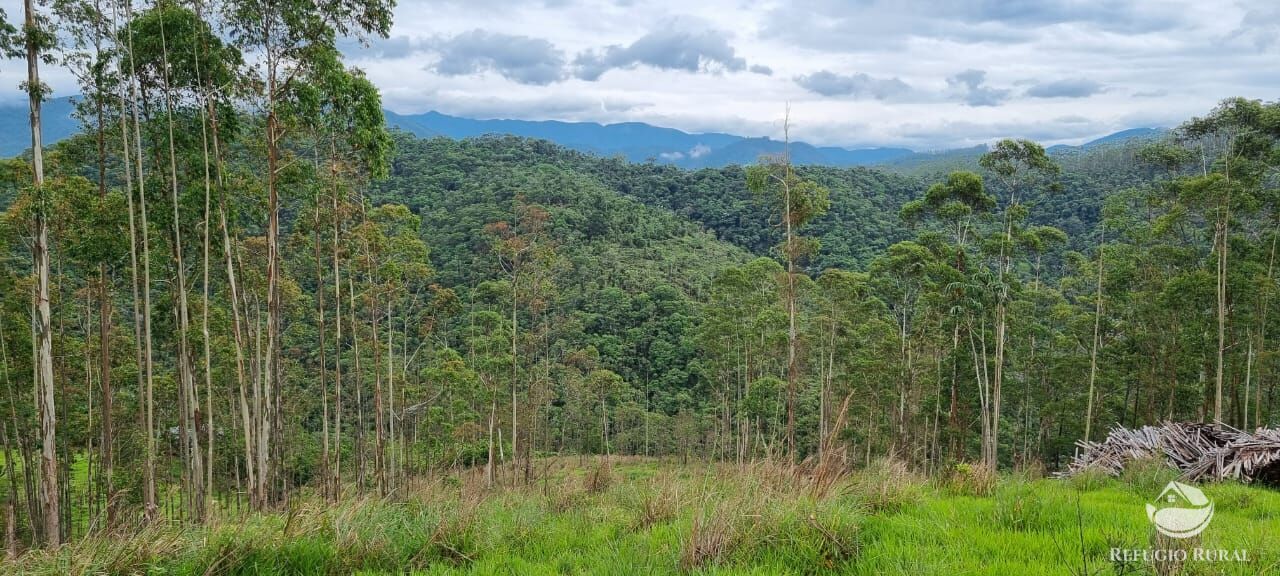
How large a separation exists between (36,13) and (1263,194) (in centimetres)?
2482

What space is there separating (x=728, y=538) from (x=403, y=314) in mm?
25298

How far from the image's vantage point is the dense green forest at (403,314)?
30.4 feet

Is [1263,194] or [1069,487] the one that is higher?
[1263,194]

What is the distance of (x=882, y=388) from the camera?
2436 centimetres

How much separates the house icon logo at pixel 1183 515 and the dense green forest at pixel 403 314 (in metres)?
1.47

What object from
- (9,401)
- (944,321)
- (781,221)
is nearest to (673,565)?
(781,221)

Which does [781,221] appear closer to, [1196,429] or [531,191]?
[1196,429]

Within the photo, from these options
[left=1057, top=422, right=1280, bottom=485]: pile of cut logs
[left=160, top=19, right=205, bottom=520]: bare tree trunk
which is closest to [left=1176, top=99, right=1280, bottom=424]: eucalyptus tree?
[left=1057, top=422, right=1280, bottom=485]: pile of cut logs

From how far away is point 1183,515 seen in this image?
310 centimetres

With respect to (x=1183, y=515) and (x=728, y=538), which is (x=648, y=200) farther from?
(x=1183, y=515)

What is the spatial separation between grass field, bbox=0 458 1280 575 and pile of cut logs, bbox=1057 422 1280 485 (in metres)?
1.42

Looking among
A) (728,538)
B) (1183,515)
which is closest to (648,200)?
(728,538)

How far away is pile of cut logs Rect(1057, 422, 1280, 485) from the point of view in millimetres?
5781

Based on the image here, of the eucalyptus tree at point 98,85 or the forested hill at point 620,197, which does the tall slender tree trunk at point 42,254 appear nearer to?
the eucalyptus tree at point 98,85
